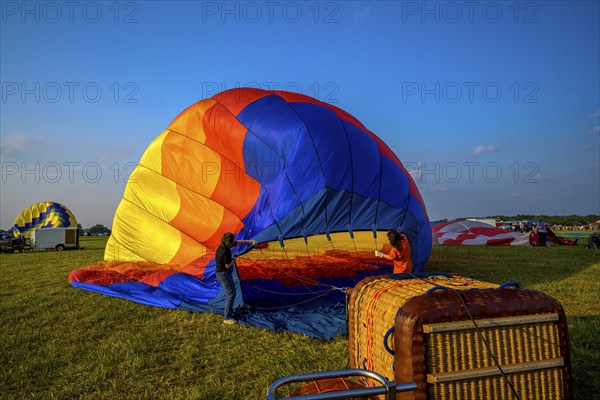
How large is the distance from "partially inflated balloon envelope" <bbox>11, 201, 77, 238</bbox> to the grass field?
2440 centimetres

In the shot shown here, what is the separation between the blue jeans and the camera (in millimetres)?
5391

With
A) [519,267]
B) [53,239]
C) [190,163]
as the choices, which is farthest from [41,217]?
[519,267]

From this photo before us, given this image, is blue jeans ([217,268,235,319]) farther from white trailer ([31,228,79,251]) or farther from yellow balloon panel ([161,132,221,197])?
white trailer ([31,228,79,251])

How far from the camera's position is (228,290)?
5.45m

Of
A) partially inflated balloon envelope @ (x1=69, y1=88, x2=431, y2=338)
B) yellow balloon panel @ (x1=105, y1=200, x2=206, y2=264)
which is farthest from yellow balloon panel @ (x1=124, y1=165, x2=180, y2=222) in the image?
yellow balloon panel @ (x1=105, y1=200, x2=206, y2=264)

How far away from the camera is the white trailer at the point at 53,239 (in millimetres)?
20328

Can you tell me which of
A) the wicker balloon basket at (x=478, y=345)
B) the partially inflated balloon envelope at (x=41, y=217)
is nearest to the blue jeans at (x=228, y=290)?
the wicker balloon basket at (x=478, y=345)

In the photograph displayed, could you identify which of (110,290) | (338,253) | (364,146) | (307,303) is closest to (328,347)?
(307,303)

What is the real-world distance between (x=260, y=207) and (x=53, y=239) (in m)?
18.5

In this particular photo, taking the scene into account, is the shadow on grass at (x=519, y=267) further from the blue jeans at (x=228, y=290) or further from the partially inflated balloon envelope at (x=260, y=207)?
the blue jeans at (x=228, y=290)

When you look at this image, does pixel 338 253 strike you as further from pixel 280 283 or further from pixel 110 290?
pixel 110 290

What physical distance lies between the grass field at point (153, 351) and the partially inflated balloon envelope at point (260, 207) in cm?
55

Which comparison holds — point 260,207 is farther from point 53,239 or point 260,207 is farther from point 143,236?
point 53,239

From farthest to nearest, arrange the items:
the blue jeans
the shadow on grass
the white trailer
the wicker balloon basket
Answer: the white trailer
the shadow on grass
the blue jeans
the wicker balloon basket
